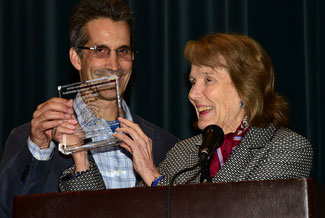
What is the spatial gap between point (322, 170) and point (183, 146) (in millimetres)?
1218

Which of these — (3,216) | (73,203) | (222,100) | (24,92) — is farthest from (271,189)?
(24,92)

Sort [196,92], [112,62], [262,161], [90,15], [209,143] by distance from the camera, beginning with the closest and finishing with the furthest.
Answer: [209,143]
[262,161]
[196,92]
[112,62]
[90,15]

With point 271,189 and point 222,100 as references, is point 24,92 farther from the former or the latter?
point 271,189

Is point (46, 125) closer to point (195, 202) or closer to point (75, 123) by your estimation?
point (75, 123)

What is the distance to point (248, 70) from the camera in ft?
8.25

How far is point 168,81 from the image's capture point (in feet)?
12.5

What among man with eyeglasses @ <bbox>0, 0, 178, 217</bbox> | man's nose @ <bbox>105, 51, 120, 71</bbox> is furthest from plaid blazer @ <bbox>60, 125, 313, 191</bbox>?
man's nose @ <bbox>105, 51, 120, 71</bbox>

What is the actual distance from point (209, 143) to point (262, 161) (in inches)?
15.0

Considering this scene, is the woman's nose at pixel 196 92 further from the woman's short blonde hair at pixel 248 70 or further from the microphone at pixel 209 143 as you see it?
the microphone at pixel 209 143

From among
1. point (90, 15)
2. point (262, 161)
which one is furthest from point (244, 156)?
point (90, 15)

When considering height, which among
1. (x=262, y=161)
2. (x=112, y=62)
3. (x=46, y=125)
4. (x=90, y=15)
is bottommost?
(x=262, y=161)

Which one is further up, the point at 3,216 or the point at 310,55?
the point at 310,55

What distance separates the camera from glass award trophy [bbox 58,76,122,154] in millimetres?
2342

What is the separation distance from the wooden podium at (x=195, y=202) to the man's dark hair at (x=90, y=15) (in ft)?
5.00
